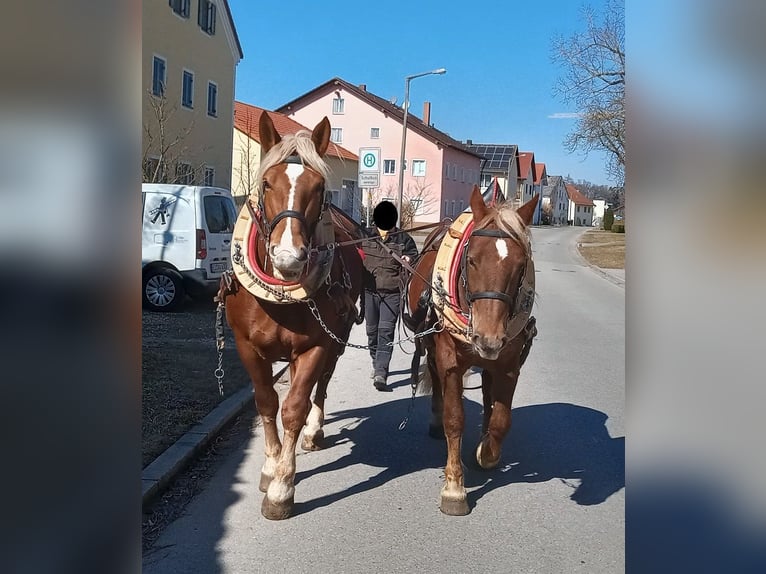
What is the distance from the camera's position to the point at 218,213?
11.2 m

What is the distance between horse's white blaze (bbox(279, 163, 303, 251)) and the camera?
10.4 ft

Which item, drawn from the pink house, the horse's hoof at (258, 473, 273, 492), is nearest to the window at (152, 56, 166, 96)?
the horse's hoof at (258, 473, 273, 492)

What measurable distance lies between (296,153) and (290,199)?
0.37 m

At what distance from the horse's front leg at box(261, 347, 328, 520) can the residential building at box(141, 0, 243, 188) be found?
1341 cm

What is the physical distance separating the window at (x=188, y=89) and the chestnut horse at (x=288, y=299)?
20.8 m

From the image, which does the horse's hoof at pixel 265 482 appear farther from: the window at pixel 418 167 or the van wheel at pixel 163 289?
the window at pixel 418 167

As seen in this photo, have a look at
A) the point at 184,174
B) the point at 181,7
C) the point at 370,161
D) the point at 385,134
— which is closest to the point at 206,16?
the point at 181,7

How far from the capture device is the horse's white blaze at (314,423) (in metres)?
5.08

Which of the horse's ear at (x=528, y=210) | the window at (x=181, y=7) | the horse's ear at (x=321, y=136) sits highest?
the window at (x=181, y=7)

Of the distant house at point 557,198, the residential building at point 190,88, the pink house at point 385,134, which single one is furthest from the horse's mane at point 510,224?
the distant house at point 557,198
